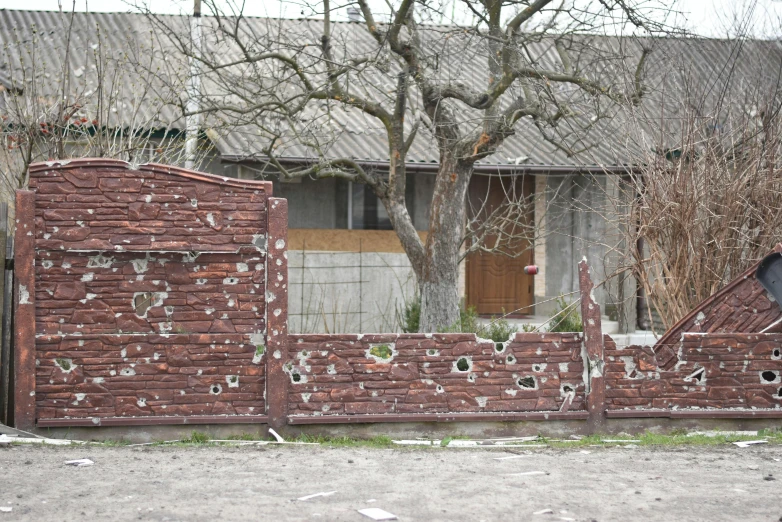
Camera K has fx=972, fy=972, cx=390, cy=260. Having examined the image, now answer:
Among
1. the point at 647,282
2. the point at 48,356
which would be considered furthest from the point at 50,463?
the point at 647,282

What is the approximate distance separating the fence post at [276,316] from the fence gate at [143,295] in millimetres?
12

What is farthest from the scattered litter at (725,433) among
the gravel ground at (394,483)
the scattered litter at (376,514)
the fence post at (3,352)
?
the fence post at (3,352)

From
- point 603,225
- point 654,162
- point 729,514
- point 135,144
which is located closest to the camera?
point 729,514

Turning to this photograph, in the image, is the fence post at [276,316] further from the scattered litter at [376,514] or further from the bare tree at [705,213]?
the bare tree at [705,213]

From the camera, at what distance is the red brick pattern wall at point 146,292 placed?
7766mm

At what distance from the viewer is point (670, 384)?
27.5 ft

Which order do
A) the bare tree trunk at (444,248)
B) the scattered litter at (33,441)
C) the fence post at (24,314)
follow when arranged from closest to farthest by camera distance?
1. the scattered litter at (33,441)
2. the fence post at (24,314)
3. the bare tree trunk at (444,248)

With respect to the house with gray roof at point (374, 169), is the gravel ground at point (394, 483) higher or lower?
lower

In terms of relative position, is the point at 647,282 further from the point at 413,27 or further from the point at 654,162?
the point at 413,27

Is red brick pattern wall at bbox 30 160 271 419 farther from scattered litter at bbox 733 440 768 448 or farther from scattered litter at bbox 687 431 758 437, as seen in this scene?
scattered litter at bbox 733 440 768 448

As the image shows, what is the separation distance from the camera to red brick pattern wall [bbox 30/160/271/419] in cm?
777

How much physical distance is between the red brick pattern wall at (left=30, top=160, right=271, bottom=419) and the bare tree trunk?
4603mm

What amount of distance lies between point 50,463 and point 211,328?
1708mm

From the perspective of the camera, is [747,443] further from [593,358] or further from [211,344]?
[211,344]
